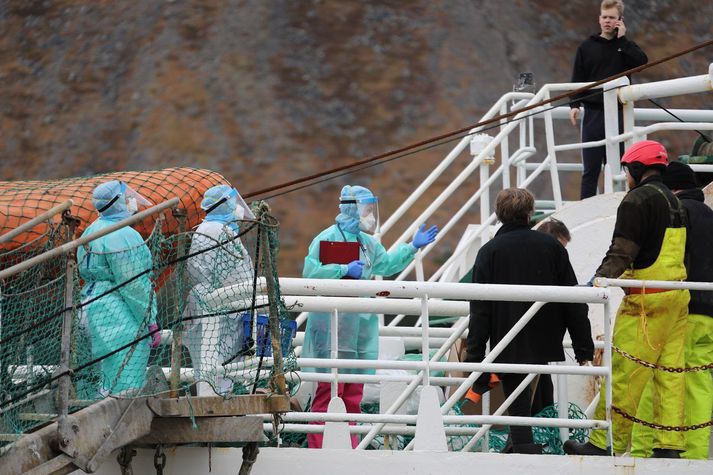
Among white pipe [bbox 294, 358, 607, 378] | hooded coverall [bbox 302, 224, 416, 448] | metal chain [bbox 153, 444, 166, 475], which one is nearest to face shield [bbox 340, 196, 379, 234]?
hooded coverall [bbox 302, 224, 416, 448]

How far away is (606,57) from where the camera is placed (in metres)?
10.6

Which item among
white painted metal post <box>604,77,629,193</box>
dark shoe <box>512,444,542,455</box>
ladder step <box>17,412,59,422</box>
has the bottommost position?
dark shoe <box>512,444,542,455</box>

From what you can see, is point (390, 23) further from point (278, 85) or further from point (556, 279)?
point (556, 279)

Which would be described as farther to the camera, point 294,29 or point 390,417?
point 294,29

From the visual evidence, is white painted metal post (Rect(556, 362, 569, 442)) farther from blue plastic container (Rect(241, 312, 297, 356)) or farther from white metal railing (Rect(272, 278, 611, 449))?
blue plastic container (Rect(241, 312, 297, 356))

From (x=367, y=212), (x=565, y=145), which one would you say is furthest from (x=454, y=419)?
(x=565, y=145)

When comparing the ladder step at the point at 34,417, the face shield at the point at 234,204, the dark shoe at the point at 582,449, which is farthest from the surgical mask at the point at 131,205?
the dark shoe at the point at 582,449

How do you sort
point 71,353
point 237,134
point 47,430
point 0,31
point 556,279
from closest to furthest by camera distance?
point 47,430 < point 71,353 < point 556,279 < point 237,134 < point 0,31

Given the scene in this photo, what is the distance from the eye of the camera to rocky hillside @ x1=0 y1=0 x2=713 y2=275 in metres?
38.8

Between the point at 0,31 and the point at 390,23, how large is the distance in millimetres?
13286

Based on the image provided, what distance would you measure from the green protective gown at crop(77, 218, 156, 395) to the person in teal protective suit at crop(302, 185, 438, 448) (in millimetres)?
1740

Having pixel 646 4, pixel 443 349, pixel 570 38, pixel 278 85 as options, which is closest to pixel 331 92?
pixel 278 85

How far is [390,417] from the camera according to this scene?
676 centimetres

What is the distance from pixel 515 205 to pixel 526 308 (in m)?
0.55
